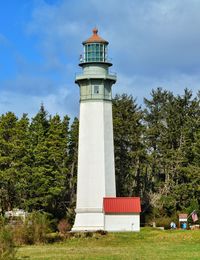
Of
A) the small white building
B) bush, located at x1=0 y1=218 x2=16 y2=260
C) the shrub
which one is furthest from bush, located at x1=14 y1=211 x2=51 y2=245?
the small white building

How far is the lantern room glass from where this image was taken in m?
58.6

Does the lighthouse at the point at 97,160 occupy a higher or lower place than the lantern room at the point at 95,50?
lower

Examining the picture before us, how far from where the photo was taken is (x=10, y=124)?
206ft

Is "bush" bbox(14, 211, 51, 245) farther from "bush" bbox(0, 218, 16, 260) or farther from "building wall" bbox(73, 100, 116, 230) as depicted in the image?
"building wall" bbox(73, 100, 116, 230)

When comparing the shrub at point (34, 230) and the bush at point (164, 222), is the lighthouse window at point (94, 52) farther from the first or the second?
the shrub at point (34, 230)

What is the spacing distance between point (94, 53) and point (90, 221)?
14228mm

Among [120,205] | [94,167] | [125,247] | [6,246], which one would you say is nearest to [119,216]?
[120,205]

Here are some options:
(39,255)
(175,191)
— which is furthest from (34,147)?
(39,255)

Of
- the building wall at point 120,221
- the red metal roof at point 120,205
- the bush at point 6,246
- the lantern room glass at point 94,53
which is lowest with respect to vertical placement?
the bush at point 6,246

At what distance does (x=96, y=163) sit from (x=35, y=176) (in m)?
6.41

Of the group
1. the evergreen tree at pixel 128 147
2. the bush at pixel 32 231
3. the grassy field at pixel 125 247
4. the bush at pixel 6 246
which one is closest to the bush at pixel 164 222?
the grassy field at pixel 125 247

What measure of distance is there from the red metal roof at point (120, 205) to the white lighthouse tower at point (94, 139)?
78cm

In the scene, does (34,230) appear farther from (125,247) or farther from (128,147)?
(128,147)

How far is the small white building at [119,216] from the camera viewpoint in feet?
184
